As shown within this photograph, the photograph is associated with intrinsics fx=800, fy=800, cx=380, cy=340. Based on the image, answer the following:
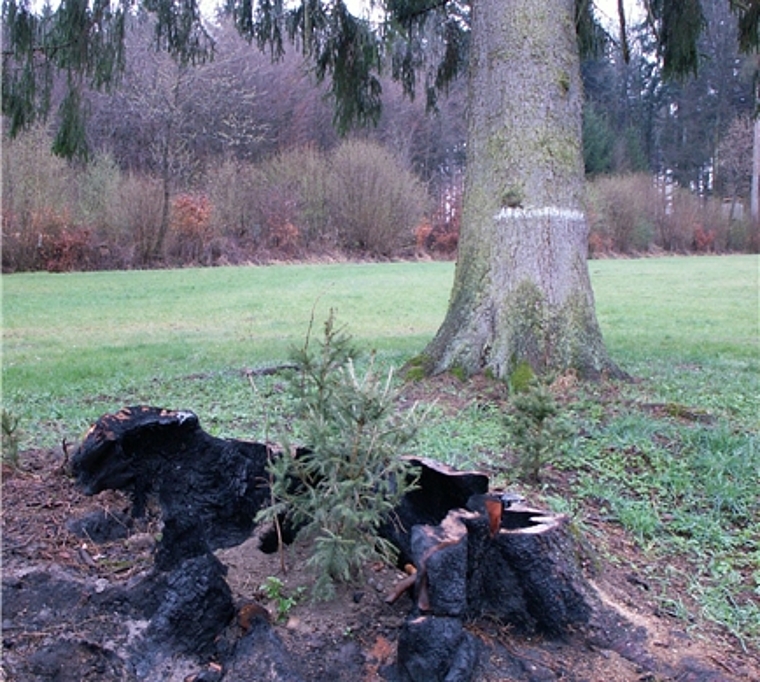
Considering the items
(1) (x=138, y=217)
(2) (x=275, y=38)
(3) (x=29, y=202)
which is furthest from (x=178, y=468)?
(1) (x=138, y=217)

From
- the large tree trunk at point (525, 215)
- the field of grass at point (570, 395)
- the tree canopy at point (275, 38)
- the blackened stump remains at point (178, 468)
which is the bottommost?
the field of grass at point (570, 395)

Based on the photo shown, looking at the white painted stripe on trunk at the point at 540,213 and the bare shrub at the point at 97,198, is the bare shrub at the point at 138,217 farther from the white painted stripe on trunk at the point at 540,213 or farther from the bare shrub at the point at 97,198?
the white painted stripe on trunk at the point at 540,213

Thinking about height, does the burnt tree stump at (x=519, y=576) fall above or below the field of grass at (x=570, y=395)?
above

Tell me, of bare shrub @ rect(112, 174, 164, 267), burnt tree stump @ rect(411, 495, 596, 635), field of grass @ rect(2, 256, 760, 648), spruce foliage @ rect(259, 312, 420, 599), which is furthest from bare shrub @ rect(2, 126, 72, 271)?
burnt tree stump @ rect(411, 495, 596, 635)

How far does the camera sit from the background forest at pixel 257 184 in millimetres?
23312

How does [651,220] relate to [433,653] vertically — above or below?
above

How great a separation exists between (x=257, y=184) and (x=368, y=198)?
4.01 m

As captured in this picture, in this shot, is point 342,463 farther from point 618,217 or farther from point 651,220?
point 651,220

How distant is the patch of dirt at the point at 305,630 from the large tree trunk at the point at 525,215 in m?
2.88

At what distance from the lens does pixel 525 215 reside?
542 cm

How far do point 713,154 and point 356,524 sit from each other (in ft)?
173

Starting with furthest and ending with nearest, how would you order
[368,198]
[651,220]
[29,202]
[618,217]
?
[651,220], [618,217], [368,198], [29,202]

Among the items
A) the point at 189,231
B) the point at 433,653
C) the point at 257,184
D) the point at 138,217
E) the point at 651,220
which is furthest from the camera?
the point at 651,220

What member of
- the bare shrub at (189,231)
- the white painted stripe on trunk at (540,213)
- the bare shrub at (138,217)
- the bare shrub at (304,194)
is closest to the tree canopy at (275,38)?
the white painted stripe on trunk at (540,213)
